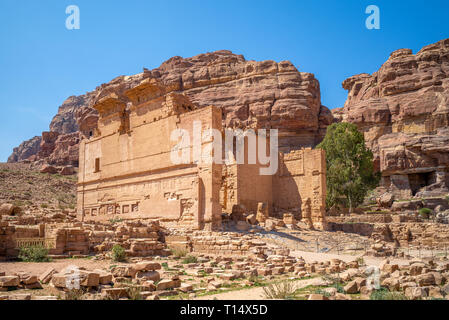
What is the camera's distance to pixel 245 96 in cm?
5603

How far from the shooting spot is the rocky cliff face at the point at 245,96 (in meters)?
52.0

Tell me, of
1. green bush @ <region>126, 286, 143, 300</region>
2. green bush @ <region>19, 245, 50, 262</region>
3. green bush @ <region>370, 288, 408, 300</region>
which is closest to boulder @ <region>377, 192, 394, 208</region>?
green bush @ <region>370, 288, 408, 300</region>

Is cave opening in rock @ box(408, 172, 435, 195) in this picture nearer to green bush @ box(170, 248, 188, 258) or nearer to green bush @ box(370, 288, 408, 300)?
green bush @ box(170, 248, 188, 258)

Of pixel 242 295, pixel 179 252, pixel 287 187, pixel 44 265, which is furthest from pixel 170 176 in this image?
pixel 242 295

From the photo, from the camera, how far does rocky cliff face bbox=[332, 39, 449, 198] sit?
39.9 m

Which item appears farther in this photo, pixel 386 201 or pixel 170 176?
pixel 386 201

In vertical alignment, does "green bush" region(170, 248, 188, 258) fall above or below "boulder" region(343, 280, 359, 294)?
below

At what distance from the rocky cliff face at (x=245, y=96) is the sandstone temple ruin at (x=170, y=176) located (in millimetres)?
30170

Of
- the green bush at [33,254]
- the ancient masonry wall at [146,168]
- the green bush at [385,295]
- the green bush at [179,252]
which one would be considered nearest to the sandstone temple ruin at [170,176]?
the ancient masonry wall at [146,168]

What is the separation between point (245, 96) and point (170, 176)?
130 ft

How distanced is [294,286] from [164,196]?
37.5ft

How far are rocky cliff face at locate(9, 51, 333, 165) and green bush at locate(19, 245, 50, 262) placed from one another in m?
42.1

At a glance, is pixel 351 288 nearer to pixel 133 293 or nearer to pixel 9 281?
pixel 133 293
